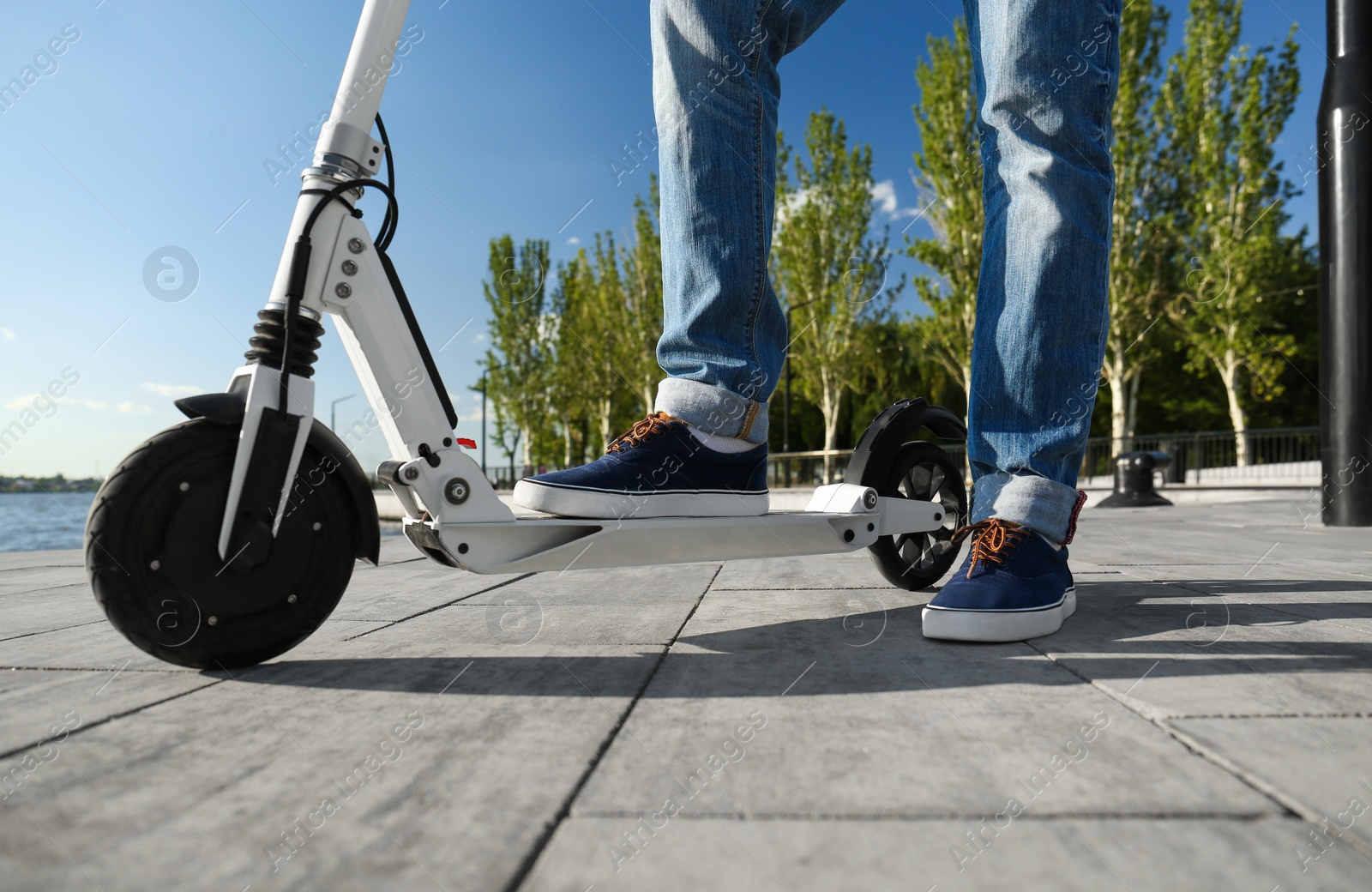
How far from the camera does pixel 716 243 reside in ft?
6.05

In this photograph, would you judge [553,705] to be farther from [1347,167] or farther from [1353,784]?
[1347,167]

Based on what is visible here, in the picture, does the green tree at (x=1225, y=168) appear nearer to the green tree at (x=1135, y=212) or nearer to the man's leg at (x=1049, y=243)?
the green tree at (x=1135, y=212)

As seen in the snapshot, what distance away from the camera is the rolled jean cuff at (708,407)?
1778 millimetres

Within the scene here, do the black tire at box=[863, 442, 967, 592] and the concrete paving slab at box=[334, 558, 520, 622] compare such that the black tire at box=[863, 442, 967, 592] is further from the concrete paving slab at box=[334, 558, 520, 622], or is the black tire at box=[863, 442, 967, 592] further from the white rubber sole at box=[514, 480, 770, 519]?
the concrete paving slab at box=[334, 558, 520, 622]

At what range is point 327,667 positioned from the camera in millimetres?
1346

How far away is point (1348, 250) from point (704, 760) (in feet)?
20.7

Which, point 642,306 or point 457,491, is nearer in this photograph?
point 457,491

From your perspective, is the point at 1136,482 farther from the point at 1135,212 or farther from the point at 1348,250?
the point at 1135,212

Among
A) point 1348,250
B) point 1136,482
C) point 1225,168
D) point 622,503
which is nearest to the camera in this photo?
point 622,503

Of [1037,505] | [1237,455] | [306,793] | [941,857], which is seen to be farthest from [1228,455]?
[306,793]

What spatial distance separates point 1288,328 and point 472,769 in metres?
38.6

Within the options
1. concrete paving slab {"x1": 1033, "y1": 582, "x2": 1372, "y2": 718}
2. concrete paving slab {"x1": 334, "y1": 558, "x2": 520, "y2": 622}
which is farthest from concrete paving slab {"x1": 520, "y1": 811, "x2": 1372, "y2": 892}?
concrete paving slab {"x1": 334, "y1": 558, "x2": 520, "y2": 622}

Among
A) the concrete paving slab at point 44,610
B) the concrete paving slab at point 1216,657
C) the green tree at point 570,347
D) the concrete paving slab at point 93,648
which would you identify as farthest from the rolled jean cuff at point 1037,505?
the green tree at point 570,347

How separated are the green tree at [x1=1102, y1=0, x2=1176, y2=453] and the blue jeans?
→ 18151mm
